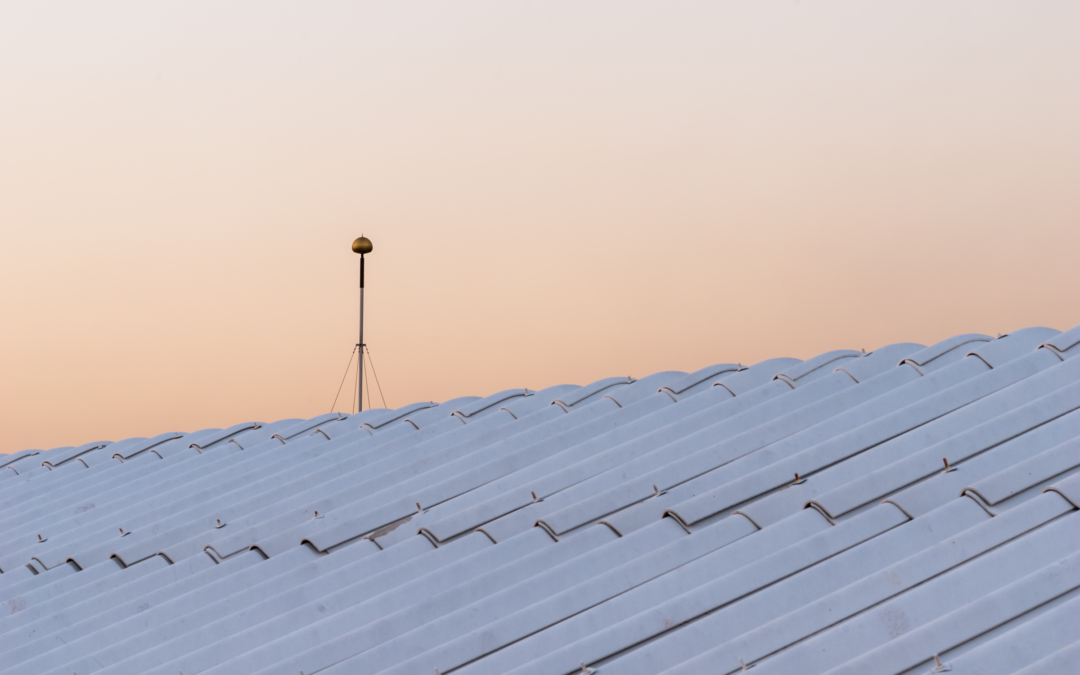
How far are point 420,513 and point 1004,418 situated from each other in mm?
3790

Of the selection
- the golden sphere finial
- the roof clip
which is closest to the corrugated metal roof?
the roof clip

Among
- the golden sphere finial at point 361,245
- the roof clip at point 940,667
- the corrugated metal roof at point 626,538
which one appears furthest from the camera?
the golden sphere finial at point 361,245

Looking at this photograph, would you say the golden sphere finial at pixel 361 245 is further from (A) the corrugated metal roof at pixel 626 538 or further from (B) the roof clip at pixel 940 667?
(B) the roof clip at pixel 940 667

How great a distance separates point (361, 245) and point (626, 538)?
399 inches

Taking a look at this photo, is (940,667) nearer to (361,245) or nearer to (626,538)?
(626,538)

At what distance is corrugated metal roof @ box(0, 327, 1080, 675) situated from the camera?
175 inches

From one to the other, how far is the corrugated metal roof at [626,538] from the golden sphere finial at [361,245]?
552 centimetres

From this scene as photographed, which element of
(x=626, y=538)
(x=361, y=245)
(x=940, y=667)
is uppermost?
(x=361, y=245)

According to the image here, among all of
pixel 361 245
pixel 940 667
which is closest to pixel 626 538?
pixel 940 667

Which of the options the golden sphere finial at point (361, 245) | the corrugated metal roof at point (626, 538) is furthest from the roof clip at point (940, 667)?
the golden sphere finial at point (361, 245)

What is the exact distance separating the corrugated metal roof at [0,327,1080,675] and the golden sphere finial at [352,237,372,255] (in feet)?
18.1

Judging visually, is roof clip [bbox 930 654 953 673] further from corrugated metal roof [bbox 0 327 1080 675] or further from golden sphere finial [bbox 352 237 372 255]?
golden sphere finial [bbox 352 237 372 255]

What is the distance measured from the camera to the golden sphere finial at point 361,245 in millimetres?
15164

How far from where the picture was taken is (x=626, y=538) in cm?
585
